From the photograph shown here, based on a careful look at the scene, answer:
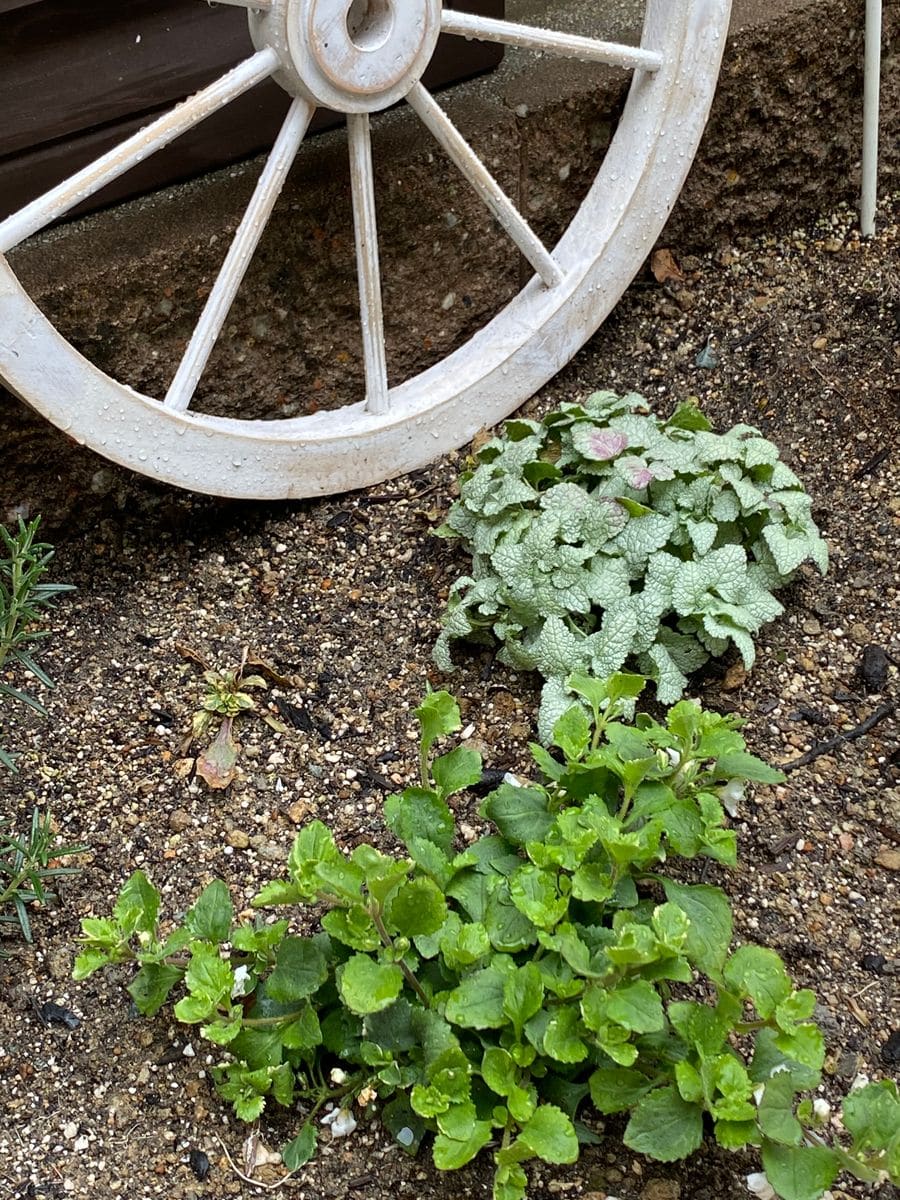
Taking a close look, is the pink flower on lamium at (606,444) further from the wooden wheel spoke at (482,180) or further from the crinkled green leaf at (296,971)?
the crinkled green leaf at (296,971)

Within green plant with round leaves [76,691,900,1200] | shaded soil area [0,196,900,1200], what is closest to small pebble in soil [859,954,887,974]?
shaded soil area [0,196,900,1200]

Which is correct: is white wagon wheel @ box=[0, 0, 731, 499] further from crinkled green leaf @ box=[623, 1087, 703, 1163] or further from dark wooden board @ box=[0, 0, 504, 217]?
crinkled green leaf @ box=[623, 1087, 703, 1163]

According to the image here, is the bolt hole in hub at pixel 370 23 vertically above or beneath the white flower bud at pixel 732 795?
above

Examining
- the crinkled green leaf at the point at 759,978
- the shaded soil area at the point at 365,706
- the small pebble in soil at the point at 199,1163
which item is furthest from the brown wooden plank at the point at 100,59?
the crinkled green leaf at the point at 759,978

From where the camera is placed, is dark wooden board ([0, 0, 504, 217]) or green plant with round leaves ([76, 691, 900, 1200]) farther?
dark wooden board ([0, 0, 504, 217])

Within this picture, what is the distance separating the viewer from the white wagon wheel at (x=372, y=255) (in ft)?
5.74

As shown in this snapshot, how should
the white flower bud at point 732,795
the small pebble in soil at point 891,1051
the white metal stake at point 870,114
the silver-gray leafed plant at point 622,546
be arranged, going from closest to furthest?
the small pebble in soil at point 891,1051, the white flower bud at point 732,795, the silver-gray leafed plant at point 622,546, the white metal stake at point 870,114

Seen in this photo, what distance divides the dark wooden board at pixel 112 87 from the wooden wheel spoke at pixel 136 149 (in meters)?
0.19

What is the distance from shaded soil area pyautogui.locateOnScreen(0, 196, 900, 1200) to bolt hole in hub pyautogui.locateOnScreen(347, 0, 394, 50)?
73 centimetres

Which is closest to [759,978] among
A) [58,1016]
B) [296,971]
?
[296,971]

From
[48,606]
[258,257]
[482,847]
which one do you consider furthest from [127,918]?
[258,257]

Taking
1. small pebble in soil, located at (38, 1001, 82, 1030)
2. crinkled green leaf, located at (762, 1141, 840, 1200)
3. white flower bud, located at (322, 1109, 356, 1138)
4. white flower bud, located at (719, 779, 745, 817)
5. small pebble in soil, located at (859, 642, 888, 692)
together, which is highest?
small pebble in soil, located at (38, 1001, 82, 1030)

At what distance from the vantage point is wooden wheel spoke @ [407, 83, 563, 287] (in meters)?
1.92

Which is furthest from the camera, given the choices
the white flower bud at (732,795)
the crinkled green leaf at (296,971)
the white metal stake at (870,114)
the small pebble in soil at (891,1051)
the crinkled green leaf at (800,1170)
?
the white metal stake at (870,114)
